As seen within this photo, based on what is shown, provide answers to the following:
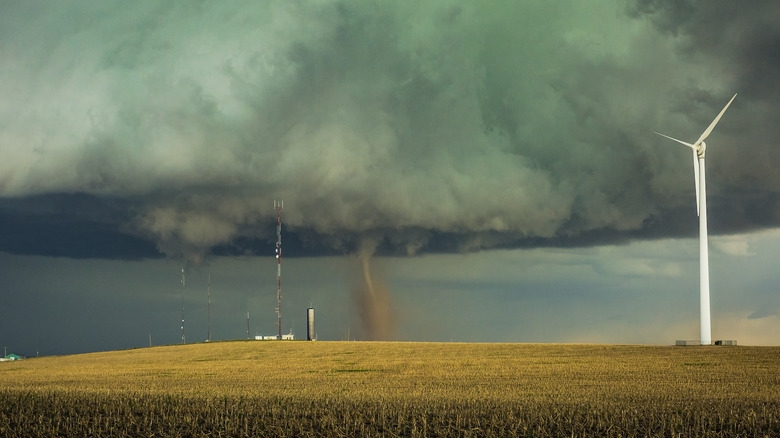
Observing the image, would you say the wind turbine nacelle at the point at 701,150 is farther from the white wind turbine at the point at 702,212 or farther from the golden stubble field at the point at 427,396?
the golden stubble field at the point at 427,396

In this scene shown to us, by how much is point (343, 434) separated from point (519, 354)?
68272 millimetres

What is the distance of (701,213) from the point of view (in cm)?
9969

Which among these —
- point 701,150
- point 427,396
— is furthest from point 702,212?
point 427,396

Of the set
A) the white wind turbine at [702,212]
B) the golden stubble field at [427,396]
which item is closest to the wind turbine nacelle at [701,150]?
the white wind turbine at [702,212]

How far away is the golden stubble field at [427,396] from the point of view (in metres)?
36.2

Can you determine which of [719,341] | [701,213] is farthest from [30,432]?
[719,341]

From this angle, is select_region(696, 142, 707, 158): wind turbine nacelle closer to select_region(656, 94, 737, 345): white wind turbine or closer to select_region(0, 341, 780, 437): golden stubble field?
select_region(656, 94, 737, 345): white wind turbine

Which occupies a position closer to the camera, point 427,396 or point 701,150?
point 427,396

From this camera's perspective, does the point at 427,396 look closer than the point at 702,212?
Yes

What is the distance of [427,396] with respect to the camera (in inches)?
2020

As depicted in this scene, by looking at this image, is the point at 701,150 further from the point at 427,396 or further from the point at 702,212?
the point at 427,396

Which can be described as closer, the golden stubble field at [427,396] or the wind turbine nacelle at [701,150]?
the golden stubble field at [427,396]

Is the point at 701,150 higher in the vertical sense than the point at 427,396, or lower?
higher

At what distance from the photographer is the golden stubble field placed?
36.2 m
